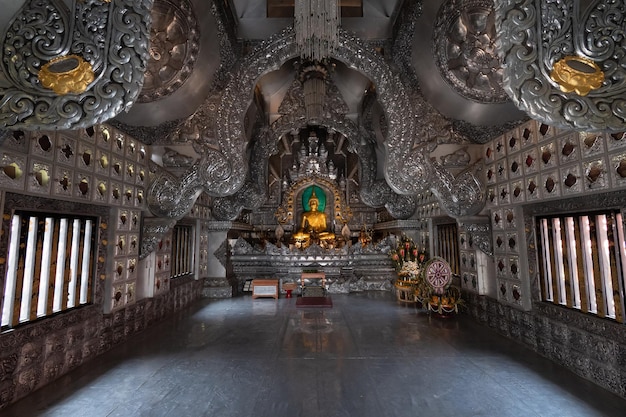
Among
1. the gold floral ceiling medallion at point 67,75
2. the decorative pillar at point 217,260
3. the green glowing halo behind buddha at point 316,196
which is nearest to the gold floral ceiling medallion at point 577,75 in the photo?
the gold floral ceiling medallion at point 67,75

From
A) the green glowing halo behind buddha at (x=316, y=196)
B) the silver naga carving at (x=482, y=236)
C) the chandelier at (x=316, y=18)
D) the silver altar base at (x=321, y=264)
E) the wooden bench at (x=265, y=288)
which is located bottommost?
the wooden bench at (x=265, y=288)

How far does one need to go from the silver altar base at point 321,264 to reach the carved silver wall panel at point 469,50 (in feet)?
22.1

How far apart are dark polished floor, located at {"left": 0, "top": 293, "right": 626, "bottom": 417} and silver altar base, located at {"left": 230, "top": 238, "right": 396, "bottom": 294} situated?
4.59 meters

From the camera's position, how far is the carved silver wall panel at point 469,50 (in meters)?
4.90

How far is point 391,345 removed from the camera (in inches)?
196

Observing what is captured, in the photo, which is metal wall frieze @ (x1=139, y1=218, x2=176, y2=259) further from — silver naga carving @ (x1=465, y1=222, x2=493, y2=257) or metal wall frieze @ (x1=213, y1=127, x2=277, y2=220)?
silver naga carving @ (x1=465, y1=222, x2=493, y2=257)

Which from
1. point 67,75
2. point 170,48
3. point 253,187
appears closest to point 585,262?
point 67,75

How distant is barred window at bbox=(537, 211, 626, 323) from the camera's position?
368cm

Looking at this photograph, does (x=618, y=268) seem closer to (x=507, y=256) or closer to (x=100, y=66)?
(x=507, y=256)

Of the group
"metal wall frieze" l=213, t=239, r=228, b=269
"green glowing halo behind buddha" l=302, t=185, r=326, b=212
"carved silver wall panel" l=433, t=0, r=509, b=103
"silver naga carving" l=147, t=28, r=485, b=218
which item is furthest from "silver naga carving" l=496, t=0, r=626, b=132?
"green glowing halo behind buddha" l=302, t=185, r=326, b=212

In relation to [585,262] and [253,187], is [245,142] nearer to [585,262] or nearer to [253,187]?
[253,187]

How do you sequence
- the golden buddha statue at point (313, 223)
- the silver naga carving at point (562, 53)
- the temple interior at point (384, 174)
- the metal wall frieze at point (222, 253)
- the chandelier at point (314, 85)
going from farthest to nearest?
the golden buddha statue at point (313, 223), the metal wall frieze at point (222, 253), the chandelier at point (314, 85), the temple interior at point (384, 174), the silver naga carving at point (562, 53)

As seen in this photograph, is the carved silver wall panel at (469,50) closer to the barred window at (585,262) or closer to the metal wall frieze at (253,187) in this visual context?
the barred window at (585,262)

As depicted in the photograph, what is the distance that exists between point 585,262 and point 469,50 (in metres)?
3.79
